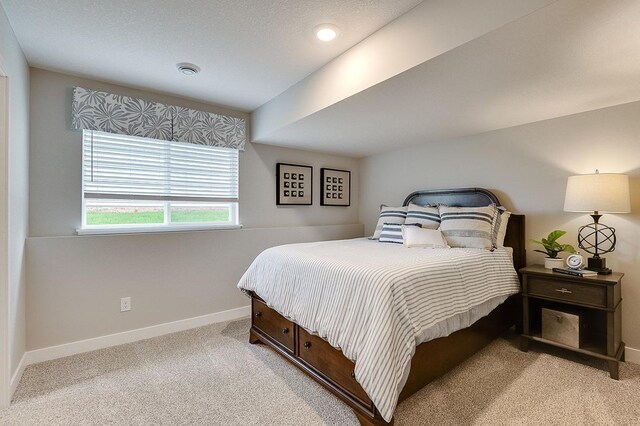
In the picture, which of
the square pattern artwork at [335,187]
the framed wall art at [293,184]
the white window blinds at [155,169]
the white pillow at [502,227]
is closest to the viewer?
the white window blinds at [155,169]

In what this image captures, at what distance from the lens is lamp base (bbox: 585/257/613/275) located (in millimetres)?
2318

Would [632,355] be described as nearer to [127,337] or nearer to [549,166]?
[549,166]

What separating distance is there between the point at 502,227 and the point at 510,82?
54.1 inches

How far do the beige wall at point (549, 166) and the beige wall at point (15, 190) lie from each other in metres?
3.63

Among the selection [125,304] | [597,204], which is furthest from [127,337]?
[597,204]

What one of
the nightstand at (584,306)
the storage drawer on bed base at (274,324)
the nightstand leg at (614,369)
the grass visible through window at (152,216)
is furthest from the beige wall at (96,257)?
the nightstand leg at (614,369)

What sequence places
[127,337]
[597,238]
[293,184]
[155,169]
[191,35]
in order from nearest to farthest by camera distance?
[191,35]
[597,238]
[127,337]
[155,169]
[293,184]

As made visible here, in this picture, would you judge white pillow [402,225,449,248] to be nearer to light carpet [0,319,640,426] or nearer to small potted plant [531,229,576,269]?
small potted plant [531,229,576,269]

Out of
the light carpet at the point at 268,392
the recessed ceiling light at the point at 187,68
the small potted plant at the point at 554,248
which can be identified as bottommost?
the light carpet at the point at 268,392

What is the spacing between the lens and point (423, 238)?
2.80m

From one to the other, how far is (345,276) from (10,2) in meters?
2.42

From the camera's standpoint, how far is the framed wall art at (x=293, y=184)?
12.3 feet

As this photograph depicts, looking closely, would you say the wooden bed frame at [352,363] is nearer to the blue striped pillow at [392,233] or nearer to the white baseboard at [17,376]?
the blue striped pillow at [392,233]

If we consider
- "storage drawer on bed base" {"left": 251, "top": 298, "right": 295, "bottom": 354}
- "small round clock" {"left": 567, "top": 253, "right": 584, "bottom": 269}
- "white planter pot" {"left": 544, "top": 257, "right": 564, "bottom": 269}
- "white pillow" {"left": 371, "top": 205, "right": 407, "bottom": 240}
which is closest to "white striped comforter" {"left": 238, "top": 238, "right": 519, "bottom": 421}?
"storage drawer on bed base" {"left": 251, "top": 298, "right": 295, "bottom": 354}
